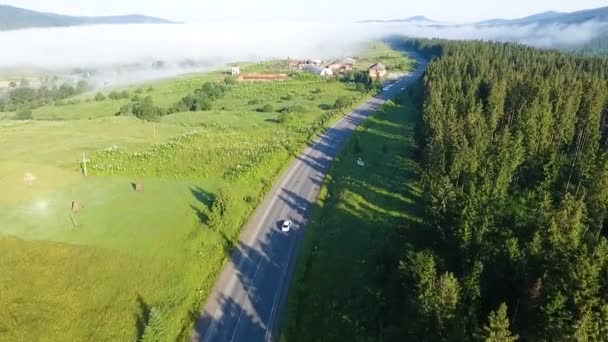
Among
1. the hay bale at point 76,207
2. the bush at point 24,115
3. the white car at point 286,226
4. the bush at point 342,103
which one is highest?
the bush at point 342,103

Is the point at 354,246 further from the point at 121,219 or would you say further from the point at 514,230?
the point at 121,219

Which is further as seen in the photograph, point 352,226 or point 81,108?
point 81,108

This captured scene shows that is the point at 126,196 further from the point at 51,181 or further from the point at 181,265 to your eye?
the point at 181,265

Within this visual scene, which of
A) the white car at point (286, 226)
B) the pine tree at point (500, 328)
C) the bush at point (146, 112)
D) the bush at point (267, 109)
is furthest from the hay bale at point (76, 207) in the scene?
the bush at point (267, 109)

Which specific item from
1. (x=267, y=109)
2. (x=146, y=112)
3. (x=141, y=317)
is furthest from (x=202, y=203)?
(x=267, y=109)

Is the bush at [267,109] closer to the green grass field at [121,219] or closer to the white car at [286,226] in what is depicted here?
the green grass field at [121,219]

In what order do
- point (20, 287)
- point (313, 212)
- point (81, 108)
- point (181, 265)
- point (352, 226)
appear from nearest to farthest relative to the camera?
point (20, 287), point (181, 265), point (352, 226), point (313, 212), point (81, 108)

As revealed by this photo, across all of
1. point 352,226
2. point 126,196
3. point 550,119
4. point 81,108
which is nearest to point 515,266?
point 352,226
